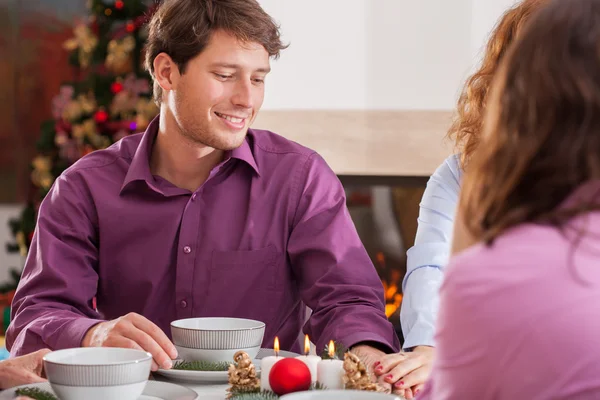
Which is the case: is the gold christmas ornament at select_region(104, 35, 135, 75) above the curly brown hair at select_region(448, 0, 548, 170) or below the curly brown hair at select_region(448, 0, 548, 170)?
below

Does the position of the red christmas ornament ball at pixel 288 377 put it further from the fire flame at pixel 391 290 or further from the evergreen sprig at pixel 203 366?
the fire flame at pixel 391 290

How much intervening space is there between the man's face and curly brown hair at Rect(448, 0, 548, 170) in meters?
0.46

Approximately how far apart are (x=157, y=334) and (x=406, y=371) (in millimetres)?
402

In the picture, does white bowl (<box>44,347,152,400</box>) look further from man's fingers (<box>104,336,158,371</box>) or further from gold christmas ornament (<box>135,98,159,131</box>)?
gold christmas ornament (<box>135,98,159,131</box>)

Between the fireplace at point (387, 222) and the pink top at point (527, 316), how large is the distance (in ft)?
10.3

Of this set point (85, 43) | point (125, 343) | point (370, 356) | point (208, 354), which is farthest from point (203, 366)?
point (85, 43)

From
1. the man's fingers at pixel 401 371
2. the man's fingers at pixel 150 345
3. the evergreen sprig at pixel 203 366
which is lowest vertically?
the man's fingers at pixel 401 371

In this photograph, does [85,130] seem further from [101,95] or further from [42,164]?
[42,164]

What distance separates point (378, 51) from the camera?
3791 millimetres

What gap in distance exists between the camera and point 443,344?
78cm

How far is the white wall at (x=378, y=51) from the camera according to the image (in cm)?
373

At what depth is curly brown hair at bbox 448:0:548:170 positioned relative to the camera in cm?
178

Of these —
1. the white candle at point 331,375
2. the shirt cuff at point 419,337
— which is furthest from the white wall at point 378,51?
the white candle at point 331,375

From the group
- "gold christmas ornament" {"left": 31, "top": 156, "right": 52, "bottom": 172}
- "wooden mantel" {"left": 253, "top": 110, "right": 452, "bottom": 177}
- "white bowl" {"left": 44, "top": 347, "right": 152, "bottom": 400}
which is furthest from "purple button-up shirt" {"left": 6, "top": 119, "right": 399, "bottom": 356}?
"gold christmas ornament" {"left": 31, "top": 156, "right": 52, "bottom": 172}
